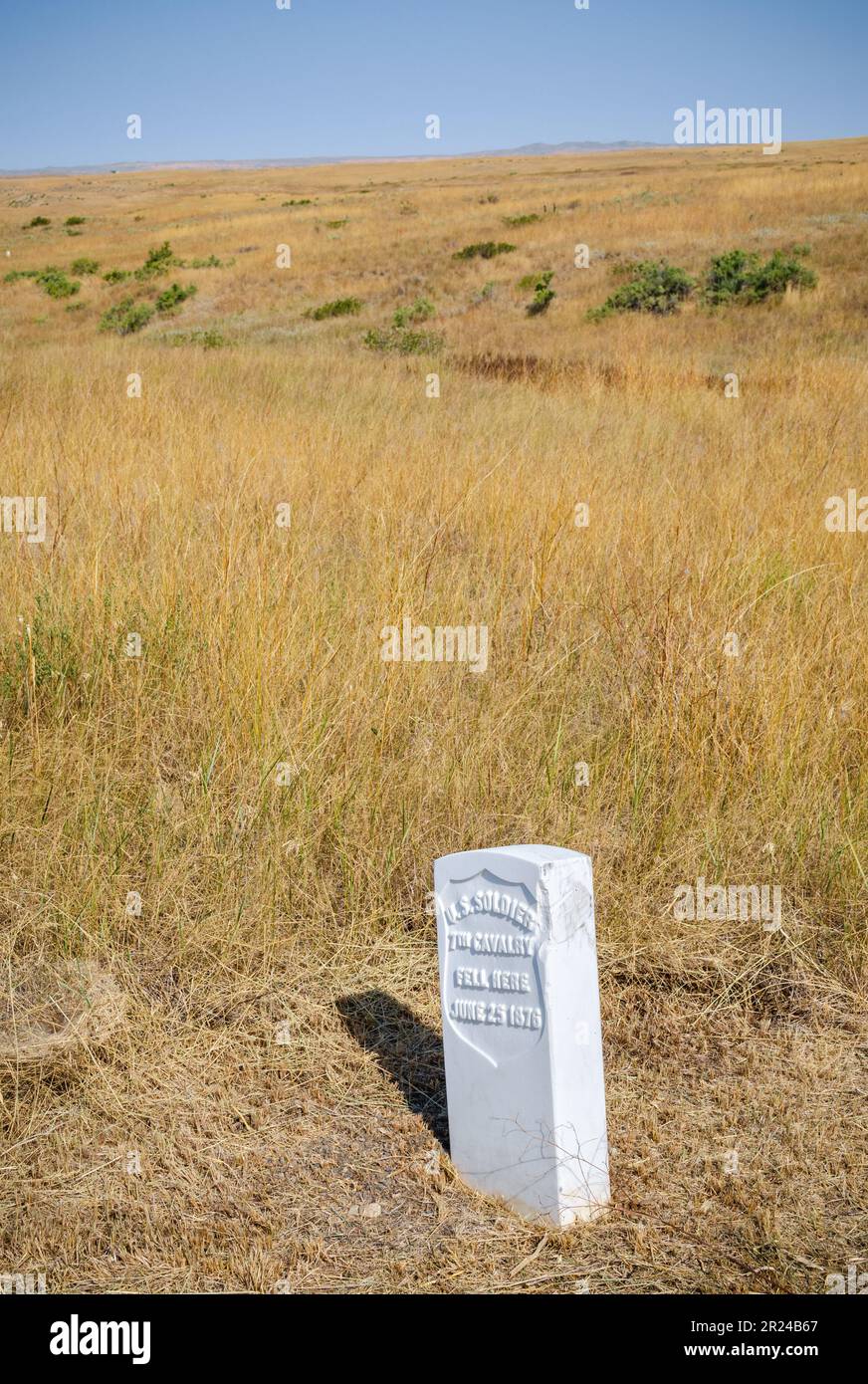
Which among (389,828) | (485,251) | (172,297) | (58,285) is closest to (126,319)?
(172,297)

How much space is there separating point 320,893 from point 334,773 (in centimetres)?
54

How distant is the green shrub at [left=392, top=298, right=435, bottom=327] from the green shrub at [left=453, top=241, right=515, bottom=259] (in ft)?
17.5

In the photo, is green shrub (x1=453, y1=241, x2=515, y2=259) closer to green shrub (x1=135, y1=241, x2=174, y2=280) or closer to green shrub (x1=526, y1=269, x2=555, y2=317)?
green shrub (x1=526, y1=269, x2=555, y2=317)

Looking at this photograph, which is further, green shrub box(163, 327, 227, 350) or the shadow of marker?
green shrub box(163, 327, 227, 350)

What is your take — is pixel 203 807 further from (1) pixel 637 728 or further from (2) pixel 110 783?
(1) pixel 637 728

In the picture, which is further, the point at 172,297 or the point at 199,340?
the point at 172,297

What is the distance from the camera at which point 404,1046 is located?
10.2 ft

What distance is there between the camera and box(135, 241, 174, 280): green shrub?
27.4 metres

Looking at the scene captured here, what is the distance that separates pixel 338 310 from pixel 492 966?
18.9 m

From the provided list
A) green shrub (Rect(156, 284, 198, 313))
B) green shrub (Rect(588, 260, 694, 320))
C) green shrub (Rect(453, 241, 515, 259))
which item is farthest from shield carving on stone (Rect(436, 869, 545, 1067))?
green shrub (Rect(453, 241, 515, 259))

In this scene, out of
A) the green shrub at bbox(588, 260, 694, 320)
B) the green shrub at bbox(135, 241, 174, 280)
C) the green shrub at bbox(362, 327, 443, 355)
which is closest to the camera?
the green shrub at bbox(362, 327, 443, 355)

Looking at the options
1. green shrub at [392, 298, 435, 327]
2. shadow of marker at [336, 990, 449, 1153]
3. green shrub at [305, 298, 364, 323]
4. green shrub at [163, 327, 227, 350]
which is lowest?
shadow of marker at [336, 990, 449, 1153]

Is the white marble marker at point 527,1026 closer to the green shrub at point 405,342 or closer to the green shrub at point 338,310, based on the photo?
the green shrub at point 405,342

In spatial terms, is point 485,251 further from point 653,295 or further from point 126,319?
point 126,319
